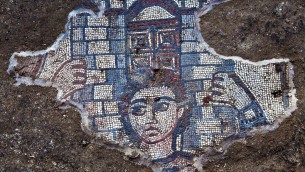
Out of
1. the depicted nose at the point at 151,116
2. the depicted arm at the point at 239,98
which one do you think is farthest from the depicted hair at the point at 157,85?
the depicted arm at the point at 239,98

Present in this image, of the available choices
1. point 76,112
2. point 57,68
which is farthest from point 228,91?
point 57,68

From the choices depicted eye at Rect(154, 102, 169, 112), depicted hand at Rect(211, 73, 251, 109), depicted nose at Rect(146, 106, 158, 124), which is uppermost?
depicted hand at Rect(211, 73, 251, 109)

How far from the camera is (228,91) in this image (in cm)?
409

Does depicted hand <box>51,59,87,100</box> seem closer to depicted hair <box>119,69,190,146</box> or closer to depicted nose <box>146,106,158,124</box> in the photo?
depicted hair <box>119,69,190,146</box>

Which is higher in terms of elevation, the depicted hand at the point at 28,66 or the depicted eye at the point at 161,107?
the depicted hand at the point at 28,66

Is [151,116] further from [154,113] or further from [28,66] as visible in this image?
[28,66]

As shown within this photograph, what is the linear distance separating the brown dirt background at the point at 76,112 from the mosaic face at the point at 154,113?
1.08ft

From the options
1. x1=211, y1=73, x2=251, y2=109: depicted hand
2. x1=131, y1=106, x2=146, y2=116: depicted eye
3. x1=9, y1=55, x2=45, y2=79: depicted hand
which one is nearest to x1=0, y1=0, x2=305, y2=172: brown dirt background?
x1=9, y1=55, x2=45, y2=79: depicted hand

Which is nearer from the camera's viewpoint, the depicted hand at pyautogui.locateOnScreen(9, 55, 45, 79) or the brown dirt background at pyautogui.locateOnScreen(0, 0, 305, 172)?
the brown dirt background at pyautogui.locateOnScreen(0, 0, 305, 172)

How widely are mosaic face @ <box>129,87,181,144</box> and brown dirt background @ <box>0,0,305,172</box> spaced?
33cm

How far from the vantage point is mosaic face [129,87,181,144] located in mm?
4070

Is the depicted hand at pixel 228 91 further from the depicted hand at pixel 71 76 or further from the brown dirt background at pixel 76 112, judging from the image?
the depicted hand at pixel 71 76

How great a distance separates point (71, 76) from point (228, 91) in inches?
59.5

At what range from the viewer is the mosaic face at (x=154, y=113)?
407 cm
